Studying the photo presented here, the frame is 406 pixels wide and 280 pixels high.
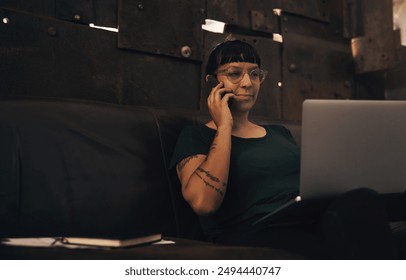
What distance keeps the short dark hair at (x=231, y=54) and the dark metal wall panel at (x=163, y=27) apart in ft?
2.86

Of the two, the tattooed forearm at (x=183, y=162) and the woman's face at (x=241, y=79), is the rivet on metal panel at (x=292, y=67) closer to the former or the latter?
the woman's face at (x=241, y=79)

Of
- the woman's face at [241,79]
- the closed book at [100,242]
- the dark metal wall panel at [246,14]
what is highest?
the dark metal wall panel at [246,14]

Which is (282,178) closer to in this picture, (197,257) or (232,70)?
(232,70)

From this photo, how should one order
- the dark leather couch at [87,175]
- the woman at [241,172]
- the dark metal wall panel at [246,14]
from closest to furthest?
the woman at [241,172]
the dark leather couch at [87,175]
the dark metal wall panel at [246,14]

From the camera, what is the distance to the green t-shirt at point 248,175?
5.28 ft

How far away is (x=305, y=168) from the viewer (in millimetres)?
1165

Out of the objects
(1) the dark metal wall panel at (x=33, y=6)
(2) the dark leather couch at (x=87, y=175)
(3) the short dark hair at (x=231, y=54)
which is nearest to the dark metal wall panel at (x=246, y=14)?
(1) the dark metal wall panel at (x=33, y=6)

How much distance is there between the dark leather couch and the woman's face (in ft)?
1.05

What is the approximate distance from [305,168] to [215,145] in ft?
1.70

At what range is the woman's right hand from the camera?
1.73 meters

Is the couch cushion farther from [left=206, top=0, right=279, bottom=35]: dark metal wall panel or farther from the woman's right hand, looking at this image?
[left=206, top=0, right=279, bottom=35]: dark metal wall panel

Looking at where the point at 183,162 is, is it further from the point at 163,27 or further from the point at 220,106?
the point at 163,27

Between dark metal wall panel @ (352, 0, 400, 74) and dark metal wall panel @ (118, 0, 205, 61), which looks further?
dark metal wall panel @ (352, 0, 400, 74)

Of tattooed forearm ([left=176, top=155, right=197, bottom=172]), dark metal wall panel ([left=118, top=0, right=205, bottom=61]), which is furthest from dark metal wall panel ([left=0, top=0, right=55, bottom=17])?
tattooed forearm ([left=176, top=155, right=197, bottom=172])
